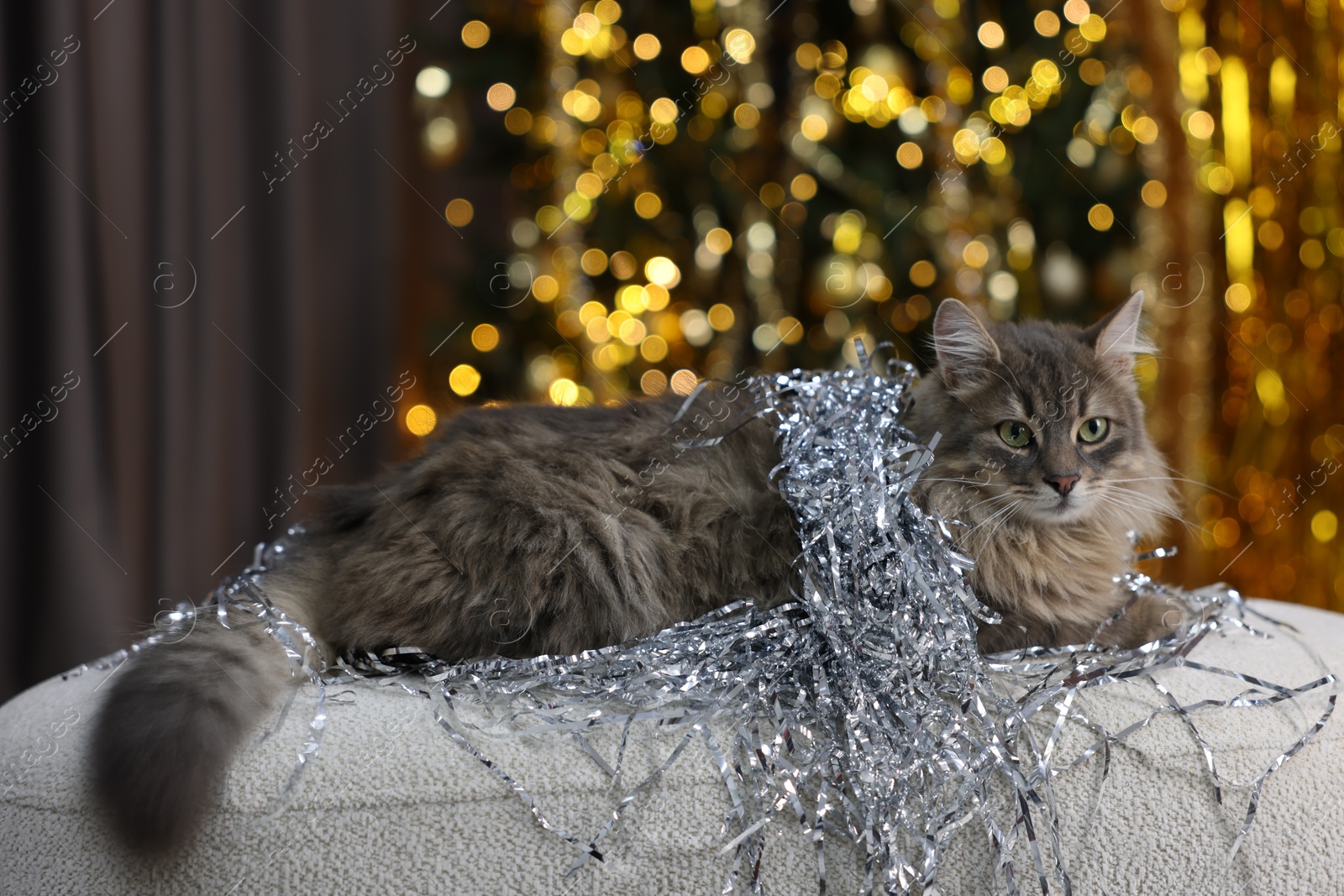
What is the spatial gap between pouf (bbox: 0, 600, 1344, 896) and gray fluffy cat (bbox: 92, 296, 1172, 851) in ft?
0.59

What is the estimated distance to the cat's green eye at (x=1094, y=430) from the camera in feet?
3.61

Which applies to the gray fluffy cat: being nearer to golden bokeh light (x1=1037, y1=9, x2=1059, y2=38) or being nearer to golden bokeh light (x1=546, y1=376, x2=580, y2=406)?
golden bokeh light (x1=546, y1=376, x2=580, y2=406)

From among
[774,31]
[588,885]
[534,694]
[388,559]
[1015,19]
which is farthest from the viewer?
[774,31]

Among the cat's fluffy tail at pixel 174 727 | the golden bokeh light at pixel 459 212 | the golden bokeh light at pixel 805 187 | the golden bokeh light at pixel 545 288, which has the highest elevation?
the golden bokeh light at pixel 459 212

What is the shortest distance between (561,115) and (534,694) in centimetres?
183

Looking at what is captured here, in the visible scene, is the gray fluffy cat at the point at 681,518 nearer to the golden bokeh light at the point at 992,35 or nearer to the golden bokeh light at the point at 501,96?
the golden bokeh light at the point at 992,35

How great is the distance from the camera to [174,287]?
221cm

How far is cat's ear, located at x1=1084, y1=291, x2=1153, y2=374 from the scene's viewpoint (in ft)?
3.68

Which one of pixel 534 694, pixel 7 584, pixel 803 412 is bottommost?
pixel 534 694

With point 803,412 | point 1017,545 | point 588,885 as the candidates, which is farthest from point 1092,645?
point 588,885

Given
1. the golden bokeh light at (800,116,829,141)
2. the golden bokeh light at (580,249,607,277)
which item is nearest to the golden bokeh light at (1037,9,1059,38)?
the golden bokeh light at (800,116,829,141)

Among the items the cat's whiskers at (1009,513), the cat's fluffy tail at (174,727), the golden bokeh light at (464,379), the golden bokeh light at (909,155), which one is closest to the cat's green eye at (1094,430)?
the cat's whiskers at (1009,513)

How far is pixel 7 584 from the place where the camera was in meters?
1.89

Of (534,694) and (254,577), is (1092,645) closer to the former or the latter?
(534,694)
